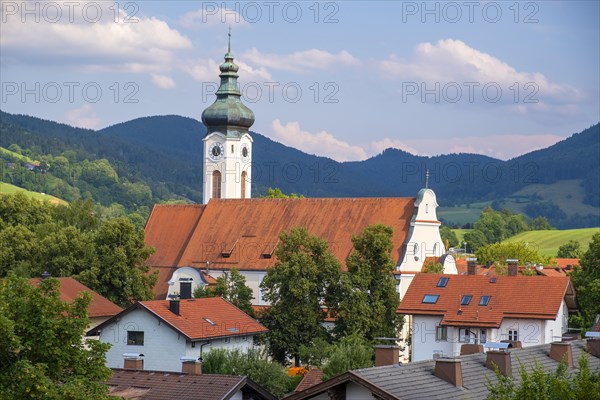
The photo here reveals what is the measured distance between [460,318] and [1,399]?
3189 centimetres

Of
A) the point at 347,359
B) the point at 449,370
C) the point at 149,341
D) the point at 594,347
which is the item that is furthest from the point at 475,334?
the point at 449,370

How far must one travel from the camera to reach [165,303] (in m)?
54.8

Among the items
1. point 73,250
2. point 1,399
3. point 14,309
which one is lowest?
point 1,399

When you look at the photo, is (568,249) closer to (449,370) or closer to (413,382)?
(449,370)

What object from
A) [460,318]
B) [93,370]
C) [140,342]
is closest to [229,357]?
[140,342]

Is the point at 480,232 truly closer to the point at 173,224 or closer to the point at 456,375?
the point at 173,224

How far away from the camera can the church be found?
71688mm

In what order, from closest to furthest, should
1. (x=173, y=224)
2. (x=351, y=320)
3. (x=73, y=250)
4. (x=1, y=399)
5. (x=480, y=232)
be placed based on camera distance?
(x=1, y=399) < (x=351, y=320) < (x=73, y=250) < (x=173, y=224) < (x=480, y=232)

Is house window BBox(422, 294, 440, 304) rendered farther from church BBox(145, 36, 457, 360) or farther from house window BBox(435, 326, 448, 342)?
church BBox(145, 36, 457, 360)

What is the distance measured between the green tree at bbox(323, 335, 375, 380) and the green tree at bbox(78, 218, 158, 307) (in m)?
Answer: 16.7

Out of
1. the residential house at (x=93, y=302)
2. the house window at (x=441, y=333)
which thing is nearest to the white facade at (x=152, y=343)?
the residential house at (x=93, y=302)

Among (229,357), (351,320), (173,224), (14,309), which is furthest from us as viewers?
(173,224)

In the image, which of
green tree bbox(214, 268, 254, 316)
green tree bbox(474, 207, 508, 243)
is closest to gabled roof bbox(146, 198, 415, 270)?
green tree bbox(214, 268, 254, 316)

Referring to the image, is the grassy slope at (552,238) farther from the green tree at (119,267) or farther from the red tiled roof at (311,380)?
the red tiled roof at (311,380)
